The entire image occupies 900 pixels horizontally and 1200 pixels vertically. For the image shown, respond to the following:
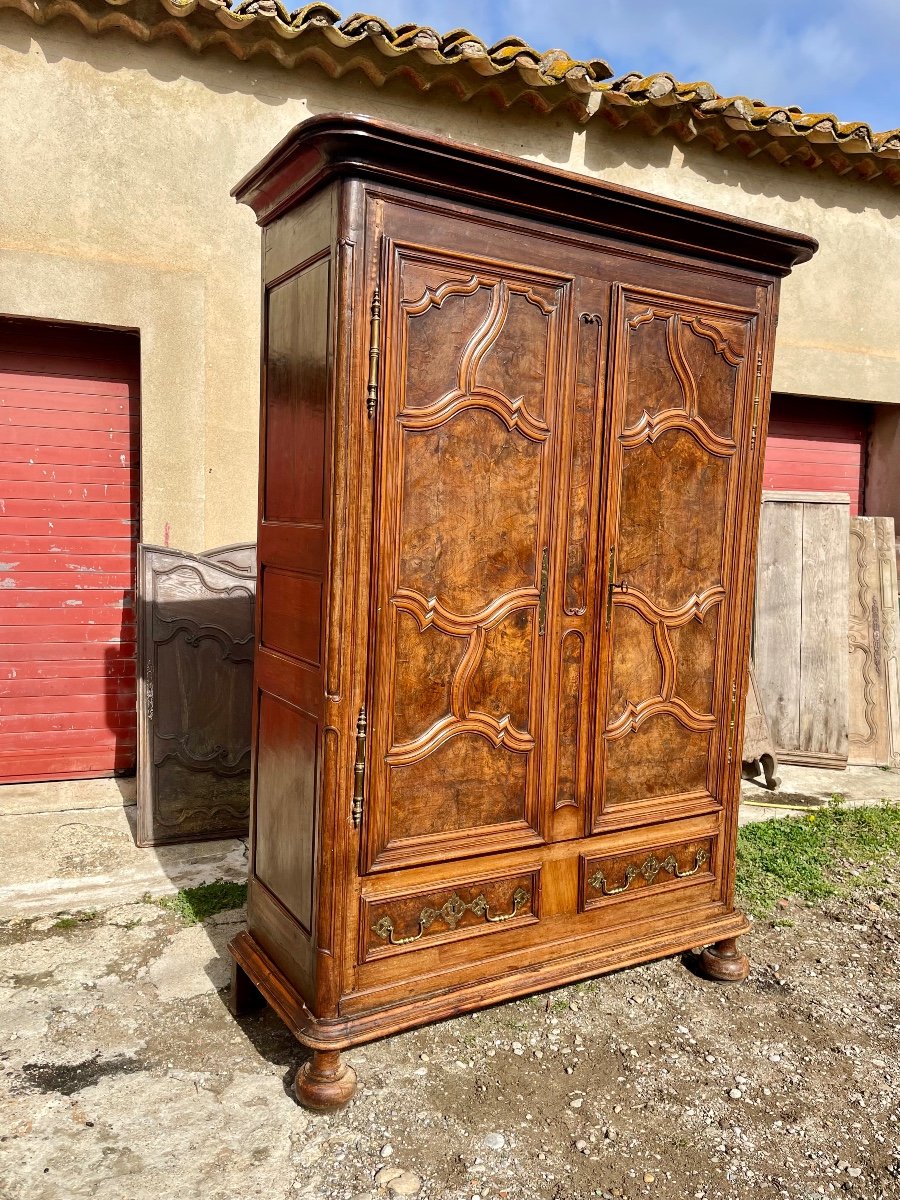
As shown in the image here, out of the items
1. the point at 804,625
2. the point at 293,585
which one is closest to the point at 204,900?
the point at 293,585

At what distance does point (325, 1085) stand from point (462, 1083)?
0.42m

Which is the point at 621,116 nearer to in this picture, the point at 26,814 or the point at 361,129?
the point at 361,129

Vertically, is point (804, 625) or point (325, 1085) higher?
point (804, 625)

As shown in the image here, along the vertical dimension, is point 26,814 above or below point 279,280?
below

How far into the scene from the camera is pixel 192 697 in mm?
4133

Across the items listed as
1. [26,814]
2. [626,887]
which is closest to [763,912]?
[626,887]

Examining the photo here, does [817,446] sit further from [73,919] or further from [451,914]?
[73,919]

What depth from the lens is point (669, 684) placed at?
9.50ft

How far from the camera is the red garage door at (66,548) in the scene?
4574 mm

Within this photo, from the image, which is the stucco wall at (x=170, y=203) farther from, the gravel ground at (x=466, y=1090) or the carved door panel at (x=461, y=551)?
the carved door panel at (x=461, y=551)

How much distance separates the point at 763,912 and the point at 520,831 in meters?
1.64

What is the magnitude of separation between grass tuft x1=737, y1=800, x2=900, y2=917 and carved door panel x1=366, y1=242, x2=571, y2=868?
1.81 metres

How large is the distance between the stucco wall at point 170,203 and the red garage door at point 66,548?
313mm

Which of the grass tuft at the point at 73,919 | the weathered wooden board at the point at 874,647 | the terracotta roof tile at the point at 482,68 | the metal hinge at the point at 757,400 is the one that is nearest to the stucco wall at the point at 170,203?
the terracotta roof tile at the point at 482,68
